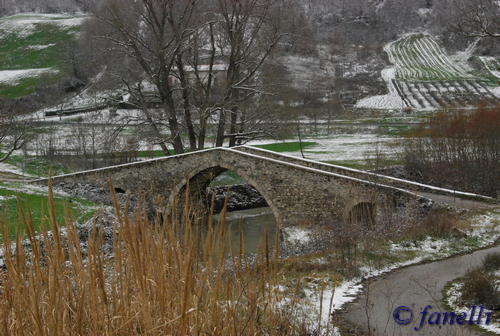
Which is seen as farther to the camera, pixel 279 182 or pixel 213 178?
pixel 213 178

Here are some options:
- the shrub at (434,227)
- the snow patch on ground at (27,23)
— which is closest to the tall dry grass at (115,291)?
the shrub at (434,227)

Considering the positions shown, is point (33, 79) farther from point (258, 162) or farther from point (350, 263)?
point (350, 263)

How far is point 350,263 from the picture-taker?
34.2ft

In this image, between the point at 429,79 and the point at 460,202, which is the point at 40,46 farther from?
the point at 460,202

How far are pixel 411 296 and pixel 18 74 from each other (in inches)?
2293

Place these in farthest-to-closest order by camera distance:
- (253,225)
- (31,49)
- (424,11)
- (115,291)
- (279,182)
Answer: (424,11) < (31,49) < (253,225) < (279,182) < (115,291)

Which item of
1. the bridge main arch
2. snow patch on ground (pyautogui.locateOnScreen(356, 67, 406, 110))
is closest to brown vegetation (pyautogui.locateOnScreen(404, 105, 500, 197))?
the bridge main arch

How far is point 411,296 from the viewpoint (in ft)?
28.0

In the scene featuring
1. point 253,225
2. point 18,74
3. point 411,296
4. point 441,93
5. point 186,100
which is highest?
point 18,74

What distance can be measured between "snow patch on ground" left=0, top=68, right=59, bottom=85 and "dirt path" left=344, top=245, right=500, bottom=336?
175 feet

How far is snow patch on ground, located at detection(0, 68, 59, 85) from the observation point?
56072mm

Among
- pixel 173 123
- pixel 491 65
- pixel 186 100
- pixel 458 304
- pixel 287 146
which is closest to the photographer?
pixel 458 304

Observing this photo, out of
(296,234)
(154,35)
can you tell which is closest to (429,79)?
(154,35)

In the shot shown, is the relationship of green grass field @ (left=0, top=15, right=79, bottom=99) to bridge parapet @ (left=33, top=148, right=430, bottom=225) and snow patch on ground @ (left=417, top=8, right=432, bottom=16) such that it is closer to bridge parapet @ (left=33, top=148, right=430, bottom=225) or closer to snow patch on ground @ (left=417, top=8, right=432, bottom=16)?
bridge parapet @ (left=33, top=148, right=430, bottom=225)
